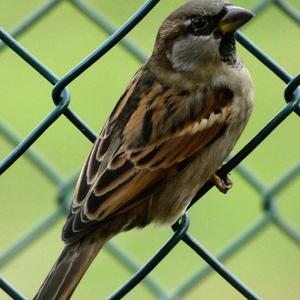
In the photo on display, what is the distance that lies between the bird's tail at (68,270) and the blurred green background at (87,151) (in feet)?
6.59

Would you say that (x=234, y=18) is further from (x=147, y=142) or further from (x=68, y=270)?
(x=68, y=270)

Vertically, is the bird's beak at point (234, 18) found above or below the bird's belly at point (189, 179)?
above

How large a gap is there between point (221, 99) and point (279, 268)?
3.13 metres

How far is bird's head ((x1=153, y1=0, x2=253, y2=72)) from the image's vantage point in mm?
4433

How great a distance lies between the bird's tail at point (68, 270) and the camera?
4.03m

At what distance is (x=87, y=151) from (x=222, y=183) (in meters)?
3.56

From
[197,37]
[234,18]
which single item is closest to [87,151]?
[197,37]

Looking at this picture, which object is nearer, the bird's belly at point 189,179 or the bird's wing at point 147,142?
the bird's wing at point 147,142

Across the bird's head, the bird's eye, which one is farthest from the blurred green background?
the bird's eye

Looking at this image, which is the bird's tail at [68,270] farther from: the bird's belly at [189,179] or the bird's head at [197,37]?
the bird's head at [197,37]

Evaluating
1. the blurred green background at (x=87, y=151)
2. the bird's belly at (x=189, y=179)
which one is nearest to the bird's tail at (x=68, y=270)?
the bird's belly at (x=189, y=179)

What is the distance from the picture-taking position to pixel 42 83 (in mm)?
8688

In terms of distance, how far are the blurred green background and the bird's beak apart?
1.90 meters

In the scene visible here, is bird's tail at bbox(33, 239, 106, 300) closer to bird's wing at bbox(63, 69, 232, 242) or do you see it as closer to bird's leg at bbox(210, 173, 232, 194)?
bird's wing at bbox(63, 69, 232, 242)
